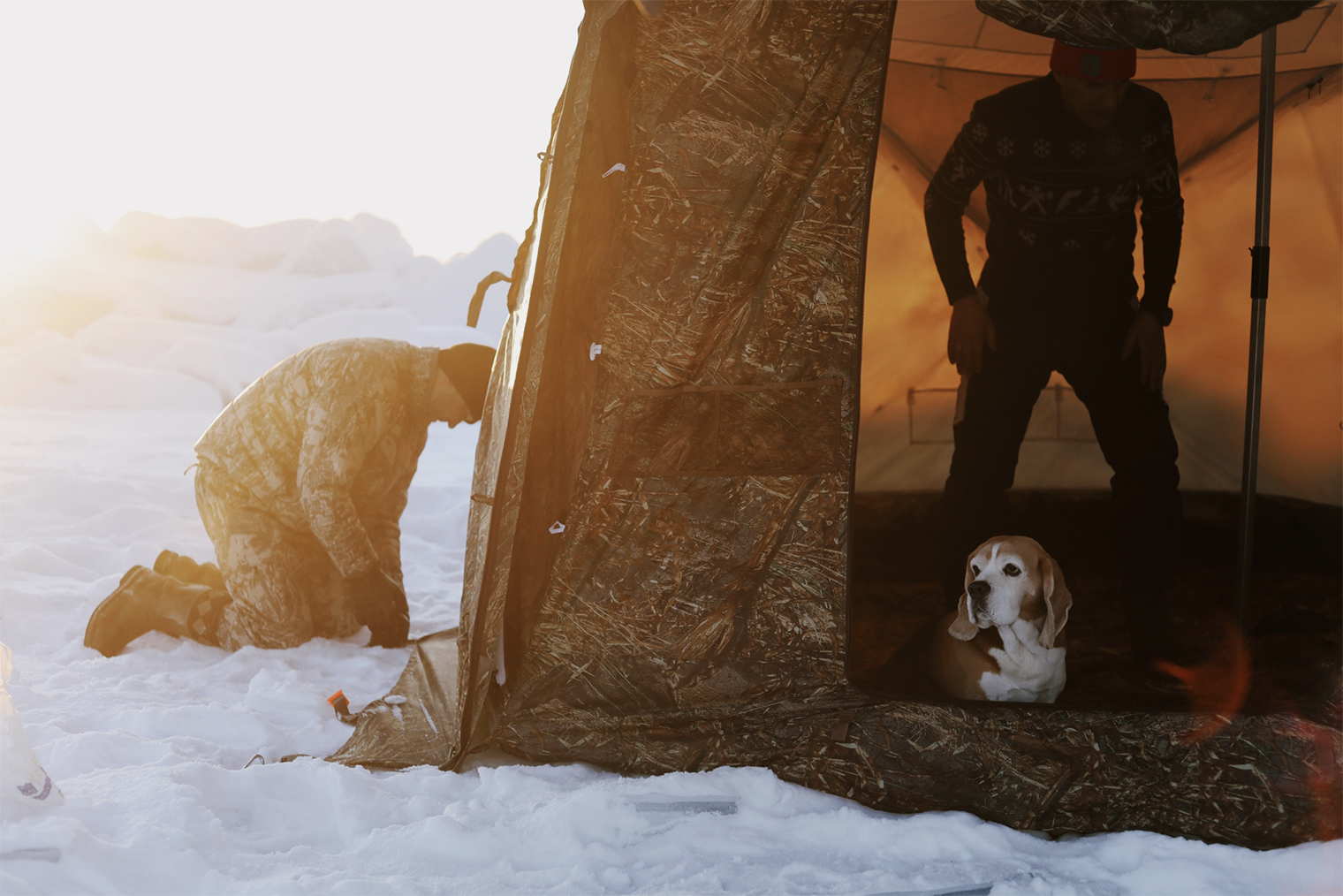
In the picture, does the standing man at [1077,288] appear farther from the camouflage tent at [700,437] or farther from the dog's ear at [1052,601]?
the camouflage tent at [700,437]

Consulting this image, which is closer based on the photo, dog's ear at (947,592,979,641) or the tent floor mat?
dog's ear at (947,592,979,641)

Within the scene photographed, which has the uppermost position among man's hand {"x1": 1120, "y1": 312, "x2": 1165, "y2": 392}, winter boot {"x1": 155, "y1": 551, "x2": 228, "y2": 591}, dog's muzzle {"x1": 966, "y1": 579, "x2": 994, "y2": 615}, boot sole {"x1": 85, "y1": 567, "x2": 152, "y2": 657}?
man's hand {"x1": 1120, "y1": 312, "x2": 1165, "y2": 392}

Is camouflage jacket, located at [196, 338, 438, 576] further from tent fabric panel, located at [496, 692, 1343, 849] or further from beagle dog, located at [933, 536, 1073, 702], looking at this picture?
beagle dog, located at [933, 536, 1073, 702]

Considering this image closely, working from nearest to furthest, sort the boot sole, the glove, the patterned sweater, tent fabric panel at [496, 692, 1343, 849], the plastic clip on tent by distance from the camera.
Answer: the plastic clip on tent < tent fabric panel at [496, 692, 1343, 849] < the patterned sweater < the boot sole < the glove

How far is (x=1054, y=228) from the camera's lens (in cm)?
277

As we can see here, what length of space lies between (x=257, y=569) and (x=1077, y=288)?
3.07m

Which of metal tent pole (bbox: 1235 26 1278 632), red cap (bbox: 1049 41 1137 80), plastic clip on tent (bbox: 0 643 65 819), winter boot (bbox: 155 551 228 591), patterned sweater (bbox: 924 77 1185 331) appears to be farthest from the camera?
winter boot (bbox: 155 551 228 591)

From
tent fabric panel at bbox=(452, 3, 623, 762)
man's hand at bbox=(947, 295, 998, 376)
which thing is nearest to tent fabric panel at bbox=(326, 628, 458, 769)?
tent fabric panel at bbox=(452, 3, 623, 762)

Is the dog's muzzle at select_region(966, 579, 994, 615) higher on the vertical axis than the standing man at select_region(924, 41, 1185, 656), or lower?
lower

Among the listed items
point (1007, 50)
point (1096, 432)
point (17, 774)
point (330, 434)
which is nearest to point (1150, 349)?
point (1096, 432)

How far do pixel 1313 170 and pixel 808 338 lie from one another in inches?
99.6

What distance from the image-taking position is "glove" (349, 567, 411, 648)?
3.36m

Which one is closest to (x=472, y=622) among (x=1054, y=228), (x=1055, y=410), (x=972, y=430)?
(x=972, y=430)

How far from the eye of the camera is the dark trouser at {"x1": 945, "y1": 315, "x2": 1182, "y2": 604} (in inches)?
103
